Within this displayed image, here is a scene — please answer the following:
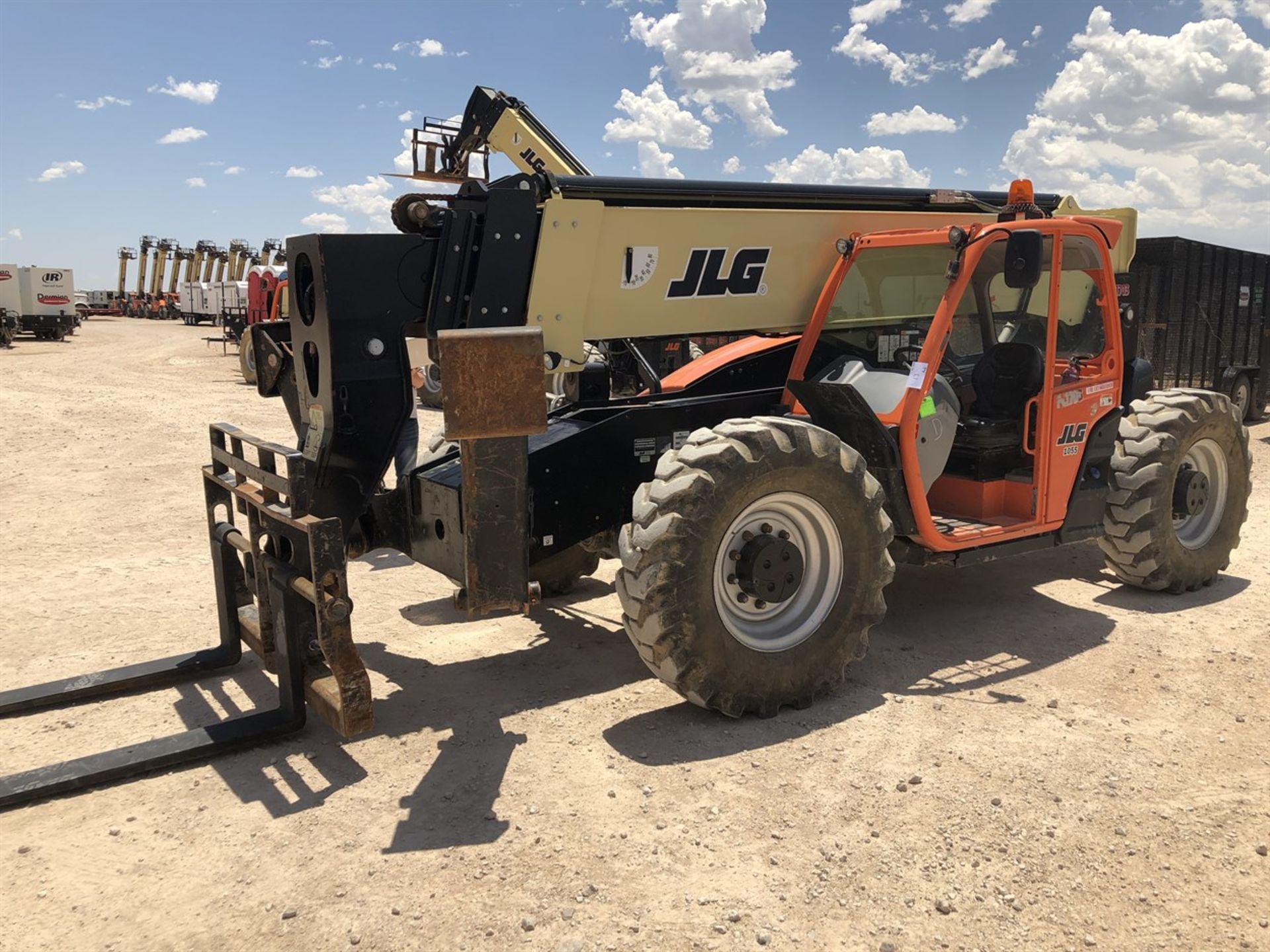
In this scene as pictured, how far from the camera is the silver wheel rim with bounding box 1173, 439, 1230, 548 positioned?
6699mm

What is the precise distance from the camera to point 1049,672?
17.3ft

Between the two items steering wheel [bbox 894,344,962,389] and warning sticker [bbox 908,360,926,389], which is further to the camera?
steering wheel [bbox 894,344,962,389]

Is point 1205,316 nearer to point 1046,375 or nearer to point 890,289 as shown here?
point 1046,375

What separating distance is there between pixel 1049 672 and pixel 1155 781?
1.21 m

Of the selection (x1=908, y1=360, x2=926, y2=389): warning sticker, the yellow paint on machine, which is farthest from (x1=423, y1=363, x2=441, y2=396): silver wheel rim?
(x1=908, y1=360, x2=926, y2=389): warning sticker

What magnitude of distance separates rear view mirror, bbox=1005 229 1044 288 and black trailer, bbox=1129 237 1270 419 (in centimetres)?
1093

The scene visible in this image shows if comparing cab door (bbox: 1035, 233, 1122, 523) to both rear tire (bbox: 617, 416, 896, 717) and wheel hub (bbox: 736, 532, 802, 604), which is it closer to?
rear tire (bbox: 617, 416, 896, 717)

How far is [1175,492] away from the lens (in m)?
6.53

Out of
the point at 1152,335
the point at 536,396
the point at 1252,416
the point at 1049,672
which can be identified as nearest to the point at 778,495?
the point at 536,396

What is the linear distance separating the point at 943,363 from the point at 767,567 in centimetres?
211

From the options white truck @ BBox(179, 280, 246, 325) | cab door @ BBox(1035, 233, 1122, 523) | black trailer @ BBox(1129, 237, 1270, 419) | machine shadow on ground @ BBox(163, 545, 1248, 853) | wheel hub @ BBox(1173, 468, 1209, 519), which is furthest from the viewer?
white truck @ BBox(179, 280, 246, 325)

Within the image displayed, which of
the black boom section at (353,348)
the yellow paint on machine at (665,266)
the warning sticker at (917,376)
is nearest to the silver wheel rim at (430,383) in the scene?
the yellow paint on machine at (665,266)

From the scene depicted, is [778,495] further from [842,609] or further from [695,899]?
[695,899]

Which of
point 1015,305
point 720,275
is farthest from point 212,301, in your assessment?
point 1015,305
